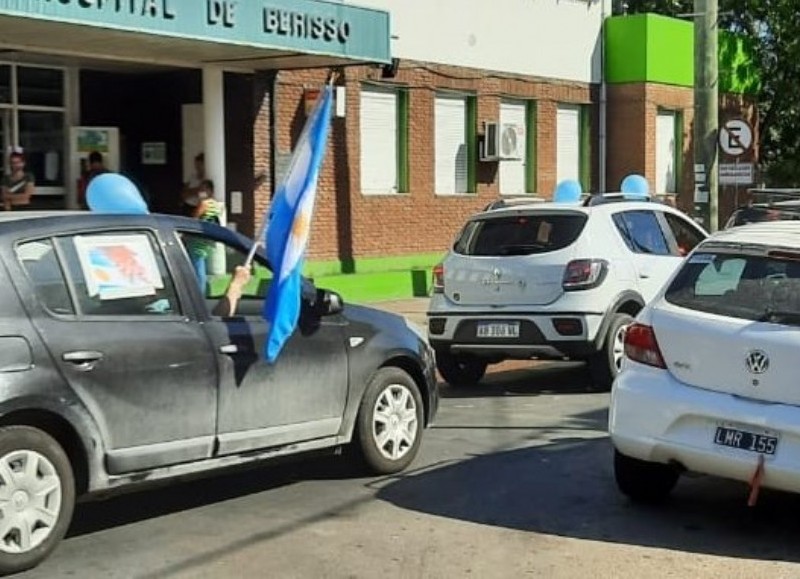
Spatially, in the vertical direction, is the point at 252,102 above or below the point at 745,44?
below

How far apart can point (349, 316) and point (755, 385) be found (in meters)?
2.57

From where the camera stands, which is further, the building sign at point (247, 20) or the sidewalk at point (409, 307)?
the sidewalk at point (409, 307)

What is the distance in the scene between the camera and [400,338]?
830 cm

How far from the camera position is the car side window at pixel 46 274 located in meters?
6.39

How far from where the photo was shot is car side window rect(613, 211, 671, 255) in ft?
39.0

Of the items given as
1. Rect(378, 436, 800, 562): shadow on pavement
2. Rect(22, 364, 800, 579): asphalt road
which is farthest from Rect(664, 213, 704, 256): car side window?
Rect(378, 436, 800, 562): shadow on pavement

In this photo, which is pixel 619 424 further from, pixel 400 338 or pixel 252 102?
pixel 252 102

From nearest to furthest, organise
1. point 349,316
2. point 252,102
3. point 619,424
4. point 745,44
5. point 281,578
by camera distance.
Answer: point 281,578 < point 619,424 < point 349,316 < point 252,102 < point 745,44

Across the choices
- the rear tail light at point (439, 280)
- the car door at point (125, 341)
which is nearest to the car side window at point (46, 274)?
the car door at point (125, 341)

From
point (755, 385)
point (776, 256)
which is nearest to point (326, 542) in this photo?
point (755, 385)

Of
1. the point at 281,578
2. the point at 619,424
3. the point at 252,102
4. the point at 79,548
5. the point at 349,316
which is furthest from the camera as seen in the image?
the point at 252,102

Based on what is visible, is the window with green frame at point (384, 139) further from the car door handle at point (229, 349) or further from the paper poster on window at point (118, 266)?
the paper poster on window at point (118, 266)

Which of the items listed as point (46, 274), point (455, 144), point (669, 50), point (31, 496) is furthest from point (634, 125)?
point (31, 496)

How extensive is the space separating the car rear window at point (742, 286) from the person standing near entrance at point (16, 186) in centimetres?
1055
